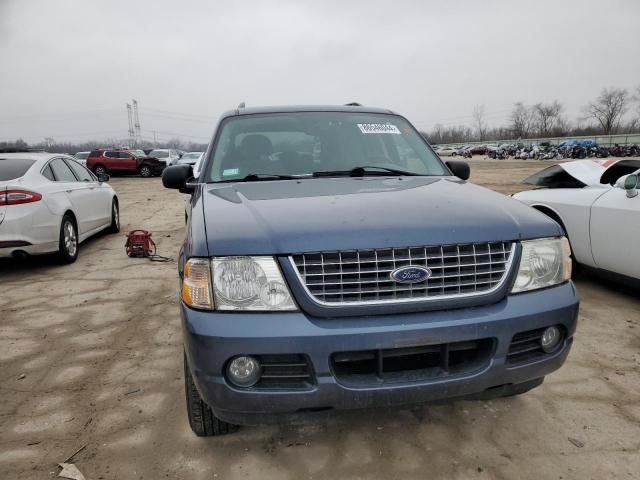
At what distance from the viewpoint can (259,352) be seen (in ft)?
5.81

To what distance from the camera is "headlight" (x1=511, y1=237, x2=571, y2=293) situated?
2072 mm

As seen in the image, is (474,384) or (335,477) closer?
(474,384)

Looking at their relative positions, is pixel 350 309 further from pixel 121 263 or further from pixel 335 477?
pixel 121 263

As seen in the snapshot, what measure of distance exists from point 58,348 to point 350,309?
2.73 meters

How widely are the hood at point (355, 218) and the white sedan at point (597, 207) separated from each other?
2.32 meters

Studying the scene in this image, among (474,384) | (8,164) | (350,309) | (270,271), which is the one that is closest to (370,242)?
(350,309)

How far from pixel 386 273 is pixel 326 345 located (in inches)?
14.6

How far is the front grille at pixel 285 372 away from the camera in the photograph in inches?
71.1

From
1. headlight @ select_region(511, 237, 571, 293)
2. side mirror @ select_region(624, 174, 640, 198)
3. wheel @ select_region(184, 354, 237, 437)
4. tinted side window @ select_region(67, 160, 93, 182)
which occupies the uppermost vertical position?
tinted side window @ select_region(67, 160, 93, 182)

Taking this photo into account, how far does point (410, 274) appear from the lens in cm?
186

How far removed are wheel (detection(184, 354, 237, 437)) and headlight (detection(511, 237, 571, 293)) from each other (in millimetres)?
1530

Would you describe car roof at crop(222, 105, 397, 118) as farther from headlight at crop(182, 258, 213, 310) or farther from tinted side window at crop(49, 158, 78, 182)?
tinted side window at crop(49, 158, 78, 182)

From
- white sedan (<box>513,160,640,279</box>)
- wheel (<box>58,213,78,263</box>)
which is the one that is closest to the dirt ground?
white sedan (<box>513,160,640,279</box>)

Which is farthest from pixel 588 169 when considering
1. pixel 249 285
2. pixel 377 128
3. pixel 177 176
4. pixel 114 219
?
pixel 114 219
